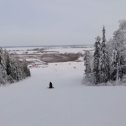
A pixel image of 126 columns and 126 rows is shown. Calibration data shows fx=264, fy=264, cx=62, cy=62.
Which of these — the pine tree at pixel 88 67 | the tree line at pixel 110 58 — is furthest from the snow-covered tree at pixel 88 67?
the tree line at pixel 110 58

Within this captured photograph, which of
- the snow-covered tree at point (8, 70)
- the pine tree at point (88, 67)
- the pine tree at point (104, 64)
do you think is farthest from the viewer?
the pine tree at point (88, 67)

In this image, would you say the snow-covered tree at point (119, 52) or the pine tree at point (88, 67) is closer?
the snow-covered tree at point (119, 52)

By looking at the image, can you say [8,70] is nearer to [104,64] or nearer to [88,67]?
[88,67]

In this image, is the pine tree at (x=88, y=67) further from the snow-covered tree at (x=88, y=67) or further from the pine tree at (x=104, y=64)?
the pine tree at (x=104, y=64)

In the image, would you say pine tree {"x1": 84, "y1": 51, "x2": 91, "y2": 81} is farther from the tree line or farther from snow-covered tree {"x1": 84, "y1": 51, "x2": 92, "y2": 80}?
the tree line

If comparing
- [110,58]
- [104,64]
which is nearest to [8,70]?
[104,64]

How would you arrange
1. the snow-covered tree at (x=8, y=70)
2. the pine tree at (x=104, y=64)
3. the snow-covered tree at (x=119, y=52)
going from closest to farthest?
the snow-covered tree at (x=119, y=52), the pine tree at (x=104, y=64), the snow-covered tree at (x=8, y=70)

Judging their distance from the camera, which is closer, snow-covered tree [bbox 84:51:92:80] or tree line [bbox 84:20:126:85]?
tree line [bbox 84:20:126:85]

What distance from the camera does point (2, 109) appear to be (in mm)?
12922

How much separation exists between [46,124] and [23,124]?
873 mm

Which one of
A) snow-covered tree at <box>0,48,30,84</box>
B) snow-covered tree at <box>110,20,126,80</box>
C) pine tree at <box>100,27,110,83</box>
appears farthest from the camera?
snow-covered tree at <box>0,48,30,84</box>

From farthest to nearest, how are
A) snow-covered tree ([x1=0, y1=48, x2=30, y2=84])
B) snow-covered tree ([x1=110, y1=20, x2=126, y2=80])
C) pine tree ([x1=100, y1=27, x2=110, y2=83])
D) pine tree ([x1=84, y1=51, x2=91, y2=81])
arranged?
1. pine tree ([x1=84, y1=51, x2=91, y2=81])
2. snow-covered tree ([x1=0, y1=48, x2=30, y2=84])
3. pine tree ([x1=100, y1=27, x2=110, y2=83])
4. snow-covered tree ([x1=110, y1=20, x2=126, y2=80])

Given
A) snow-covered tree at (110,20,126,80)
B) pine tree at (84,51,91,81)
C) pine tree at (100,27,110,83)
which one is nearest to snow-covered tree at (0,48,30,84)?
pine tree at (84,51,91,81)

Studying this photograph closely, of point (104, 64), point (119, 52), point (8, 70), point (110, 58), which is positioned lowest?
point (8, 70)
